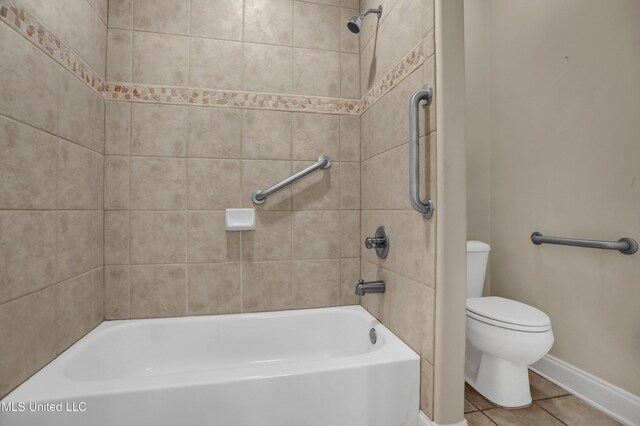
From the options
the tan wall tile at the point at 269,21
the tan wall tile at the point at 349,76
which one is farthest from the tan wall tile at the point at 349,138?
the tan wall tile at the point at 269,21

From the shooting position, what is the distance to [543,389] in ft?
5.14

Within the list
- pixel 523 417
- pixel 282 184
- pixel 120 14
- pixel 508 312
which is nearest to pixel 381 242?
pixel 282 184

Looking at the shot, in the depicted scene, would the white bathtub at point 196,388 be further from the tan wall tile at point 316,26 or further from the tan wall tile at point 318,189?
the tan wall tile at point 316,26

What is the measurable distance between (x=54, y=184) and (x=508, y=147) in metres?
A: 2.39

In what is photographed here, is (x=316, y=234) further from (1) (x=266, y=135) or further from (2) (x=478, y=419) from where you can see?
(2) (x=478, y=419)

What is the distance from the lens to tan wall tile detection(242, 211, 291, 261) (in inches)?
63.7

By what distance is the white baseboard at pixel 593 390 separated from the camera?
131 centimetres

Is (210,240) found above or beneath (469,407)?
above

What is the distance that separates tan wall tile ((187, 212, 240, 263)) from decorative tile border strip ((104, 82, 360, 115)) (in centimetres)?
57

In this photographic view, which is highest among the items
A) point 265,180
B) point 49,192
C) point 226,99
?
point 226,99

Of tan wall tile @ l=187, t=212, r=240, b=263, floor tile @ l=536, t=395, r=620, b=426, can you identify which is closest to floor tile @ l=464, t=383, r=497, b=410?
floor tile @ l=536, t=395, r=620, b=426

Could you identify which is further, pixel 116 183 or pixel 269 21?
pixel 269 21

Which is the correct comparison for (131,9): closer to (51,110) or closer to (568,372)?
(51,110)

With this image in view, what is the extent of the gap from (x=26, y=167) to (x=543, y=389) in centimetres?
238
